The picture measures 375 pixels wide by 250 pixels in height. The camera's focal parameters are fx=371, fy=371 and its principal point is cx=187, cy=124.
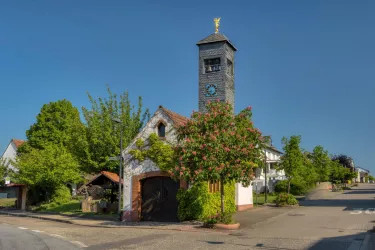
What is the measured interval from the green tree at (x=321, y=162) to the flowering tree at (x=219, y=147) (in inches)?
1567

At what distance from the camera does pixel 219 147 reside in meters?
17.1

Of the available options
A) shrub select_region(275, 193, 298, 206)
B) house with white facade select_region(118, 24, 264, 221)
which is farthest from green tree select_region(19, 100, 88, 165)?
shrub select_region(275, 193, 298, 206)

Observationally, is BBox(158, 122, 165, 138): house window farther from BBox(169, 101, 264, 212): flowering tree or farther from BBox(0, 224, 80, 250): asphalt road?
BBox(0, 224, 80, 250): asphalt road

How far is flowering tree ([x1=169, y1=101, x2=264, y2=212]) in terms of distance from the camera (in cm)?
1708

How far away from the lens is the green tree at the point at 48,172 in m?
32.4

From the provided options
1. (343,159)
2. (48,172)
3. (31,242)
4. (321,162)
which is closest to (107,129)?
(48,172)

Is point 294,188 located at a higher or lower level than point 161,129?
lower

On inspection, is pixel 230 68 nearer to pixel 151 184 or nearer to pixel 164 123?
pixel 164 123

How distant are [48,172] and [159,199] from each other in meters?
14.6

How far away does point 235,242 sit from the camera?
13.6 metres

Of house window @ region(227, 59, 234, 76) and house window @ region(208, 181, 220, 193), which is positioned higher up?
house window @ region(227, 59, 234, 76)

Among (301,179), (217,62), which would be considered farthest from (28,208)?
(301,179)

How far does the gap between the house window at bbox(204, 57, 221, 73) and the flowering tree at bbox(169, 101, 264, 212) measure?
33.8ft

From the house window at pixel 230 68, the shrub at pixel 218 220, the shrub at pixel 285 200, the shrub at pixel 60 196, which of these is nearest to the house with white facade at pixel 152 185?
the shrub at pixel 218 220
